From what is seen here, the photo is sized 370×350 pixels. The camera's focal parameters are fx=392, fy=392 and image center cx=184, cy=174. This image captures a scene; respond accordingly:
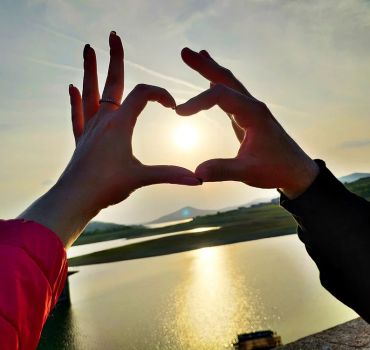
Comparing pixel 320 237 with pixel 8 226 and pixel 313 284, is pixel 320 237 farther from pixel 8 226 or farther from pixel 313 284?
pixel 313 284

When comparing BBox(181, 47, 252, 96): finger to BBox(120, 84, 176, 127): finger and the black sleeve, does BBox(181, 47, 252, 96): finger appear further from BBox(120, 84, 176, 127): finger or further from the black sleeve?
the black sleeve

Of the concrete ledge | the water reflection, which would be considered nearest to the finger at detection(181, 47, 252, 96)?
the concrete ledge

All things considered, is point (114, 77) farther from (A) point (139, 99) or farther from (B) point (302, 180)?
(B) point (302, 180)

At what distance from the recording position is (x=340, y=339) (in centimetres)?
551

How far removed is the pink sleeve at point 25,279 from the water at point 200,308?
20.3 m

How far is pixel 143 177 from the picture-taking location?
1452 millimetres

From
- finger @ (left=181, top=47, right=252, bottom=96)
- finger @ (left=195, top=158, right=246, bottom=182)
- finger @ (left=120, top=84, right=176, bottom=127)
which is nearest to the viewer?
finger @ (left=195, top=158, right=246, bottom=182)

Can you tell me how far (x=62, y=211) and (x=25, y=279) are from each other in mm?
332

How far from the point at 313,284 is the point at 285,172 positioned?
104 ft

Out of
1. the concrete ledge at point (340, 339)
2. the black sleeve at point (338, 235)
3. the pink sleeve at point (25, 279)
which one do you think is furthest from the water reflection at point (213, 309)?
the pink sleeve at point (25, 279)

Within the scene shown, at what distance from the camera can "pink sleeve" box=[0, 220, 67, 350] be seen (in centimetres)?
81

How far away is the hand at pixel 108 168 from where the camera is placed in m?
1.20

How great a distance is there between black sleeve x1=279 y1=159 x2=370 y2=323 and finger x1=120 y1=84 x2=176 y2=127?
62 cm

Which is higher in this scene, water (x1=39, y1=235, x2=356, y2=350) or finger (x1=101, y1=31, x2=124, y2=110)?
water (x1=39, y1=235, x2=356, y2=350)
